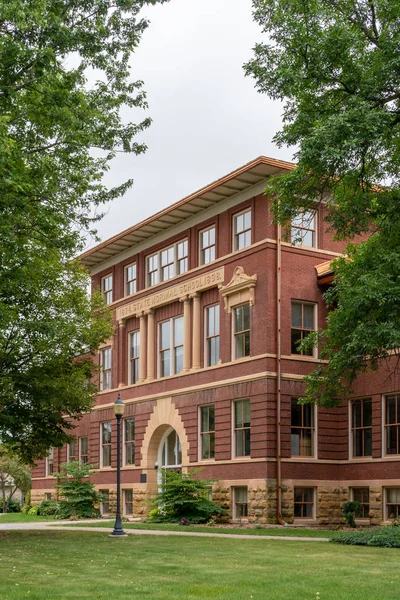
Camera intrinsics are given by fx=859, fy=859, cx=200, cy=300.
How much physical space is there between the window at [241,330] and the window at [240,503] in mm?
5300

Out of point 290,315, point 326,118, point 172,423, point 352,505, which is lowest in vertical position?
point 352,505

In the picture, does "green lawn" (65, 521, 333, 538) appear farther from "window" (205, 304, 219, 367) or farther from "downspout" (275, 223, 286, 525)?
"window" (205, 304, 219, 367)

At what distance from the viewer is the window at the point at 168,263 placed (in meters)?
39.3

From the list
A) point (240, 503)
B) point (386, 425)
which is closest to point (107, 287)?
point (240, 503)

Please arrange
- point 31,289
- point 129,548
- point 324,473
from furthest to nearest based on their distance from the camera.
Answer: point 324,473
point 31,289
point 129,548

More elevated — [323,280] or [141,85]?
[141,85]

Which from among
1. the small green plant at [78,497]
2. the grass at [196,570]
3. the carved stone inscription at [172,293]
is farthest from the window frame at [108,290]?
the grass at [196,570]

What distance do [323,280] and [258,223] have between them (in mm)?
3442

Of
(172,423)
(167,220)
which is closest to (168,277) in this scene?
(167,220)

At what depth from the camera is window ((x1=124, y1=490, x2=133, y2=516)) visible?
1640 inches

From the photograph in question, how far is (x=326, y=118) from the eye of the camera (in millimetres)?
20172

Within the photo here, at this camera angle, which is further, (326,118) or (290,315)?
(290,315)

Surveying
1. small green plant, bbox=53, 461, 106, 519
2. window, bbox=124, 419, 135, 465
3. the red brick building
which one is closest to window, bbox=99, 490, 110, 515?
small green plant, bbox=53, 461, 106, 519

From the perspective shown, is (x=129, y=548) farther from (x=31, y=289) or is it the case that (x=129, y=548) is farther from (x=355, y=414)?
(x=355, y=414)
